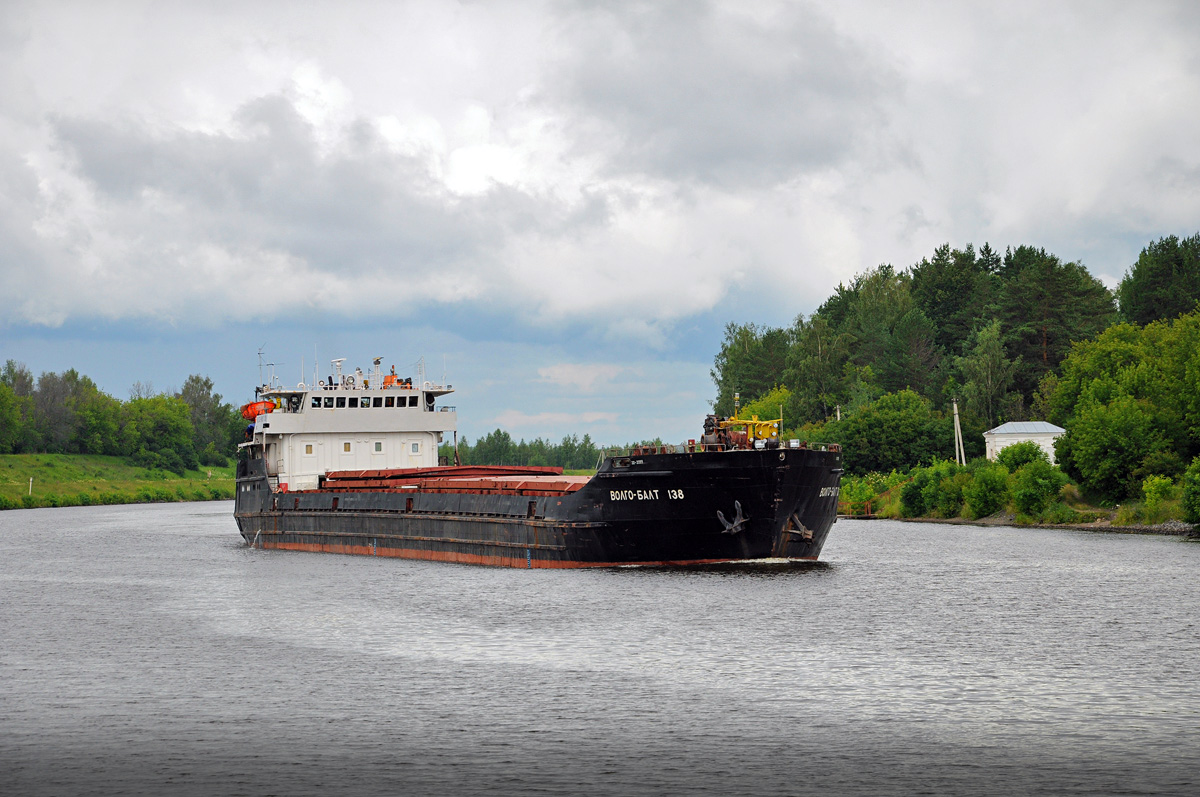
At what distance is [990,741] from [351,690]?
13.0 m

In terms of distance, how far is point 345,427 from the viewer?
65.9 meters

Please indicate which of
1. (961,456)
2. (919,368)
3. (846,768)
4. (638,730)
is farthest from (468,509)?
(919,368)

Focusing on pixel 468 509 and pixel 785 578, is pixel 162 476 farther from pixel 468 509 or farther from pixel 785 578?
pixel 785 578

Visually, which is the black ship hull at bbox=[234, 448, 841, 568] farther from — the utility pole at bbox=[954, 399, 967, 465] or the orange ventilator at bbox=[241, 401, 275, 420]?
the utility pole at bbox=[954, 399, 967, 465]

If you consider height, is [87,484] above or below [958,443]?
below

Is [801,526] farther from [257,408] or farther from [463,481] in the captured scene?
[257,408]

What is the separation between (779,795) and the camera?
1702cm

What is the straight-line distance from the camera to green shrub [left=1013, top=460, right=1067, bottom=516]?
262 ft

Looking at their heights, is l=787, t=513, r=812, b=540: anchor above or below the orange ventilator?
below

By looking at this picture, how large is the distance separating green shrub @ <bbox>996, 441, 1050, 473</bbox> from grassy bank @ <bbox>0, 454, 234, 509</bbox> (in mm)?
121874

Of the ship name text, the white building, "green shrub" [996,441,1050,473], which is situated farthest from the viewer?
the white building

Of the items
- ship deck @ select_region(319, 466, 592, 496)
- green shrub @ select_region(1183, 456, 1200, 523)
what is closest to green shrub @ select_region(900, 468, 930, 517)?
green shrub @ select_region(1183, 456, 1200, 523)

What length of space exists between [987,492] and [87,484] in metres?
138

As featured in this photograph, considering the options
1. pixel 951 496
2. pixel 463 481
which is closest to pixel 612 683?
pixel 463 481
